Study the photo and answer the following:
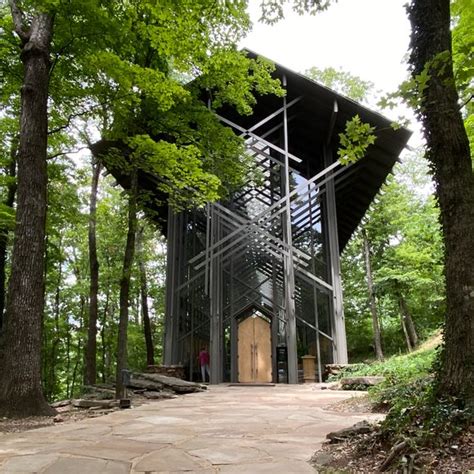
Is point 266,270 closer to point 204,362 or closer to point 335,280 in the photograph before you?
point 335,280

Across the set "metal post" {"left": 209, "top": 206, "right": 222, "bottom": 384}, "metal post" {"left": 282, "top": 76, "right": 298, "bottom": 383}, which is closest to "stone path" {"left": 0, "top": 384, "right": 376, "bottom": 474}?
"metal post" {"left": 282, "top": 76, "right": 298, "bottom": 383}

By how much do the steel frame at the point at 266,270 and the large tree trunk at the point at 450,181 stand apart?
9687mm

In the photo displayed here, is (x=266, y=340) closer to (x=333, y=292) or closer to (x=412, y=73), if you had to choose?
(x=333, y=292)

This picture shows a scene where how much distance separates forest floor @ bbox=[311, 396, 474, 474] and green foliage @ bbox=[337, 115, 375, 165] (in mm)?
2389

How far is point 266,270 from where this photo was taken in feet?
55.7

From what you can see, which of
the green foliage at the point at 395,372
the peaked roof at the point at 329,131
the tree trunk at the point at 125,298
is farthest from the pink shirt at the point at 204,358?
the peaked roof at the point at 329,131

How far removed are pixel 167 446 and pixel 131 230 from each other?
5.71 m

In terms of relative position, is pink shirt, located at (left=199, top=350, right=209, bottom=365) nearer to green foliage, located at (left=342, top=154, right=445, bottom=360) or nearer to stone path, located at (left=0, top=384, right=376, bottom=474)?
stone path, located at (left=0, top=384, right=376, bottom=474)

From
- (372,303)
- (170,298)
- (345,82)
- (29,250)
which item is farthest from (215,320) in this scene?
(345,82)

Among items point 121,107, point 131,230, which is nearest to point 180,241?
point 131,230

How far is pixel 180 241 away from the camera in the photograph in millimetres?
15969

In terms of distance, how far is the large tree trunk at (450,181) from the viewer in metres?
3.04

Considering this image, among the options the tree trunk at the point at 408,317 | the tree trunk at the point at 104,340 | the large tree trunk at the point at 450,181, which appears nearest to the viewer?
the large tree trunk at the point at 450,181

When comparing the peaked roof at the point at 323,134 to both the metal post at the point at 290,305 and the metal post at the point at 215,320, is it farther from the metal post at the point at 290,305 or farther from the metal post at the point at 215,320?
the metal post at the point at 215,320
